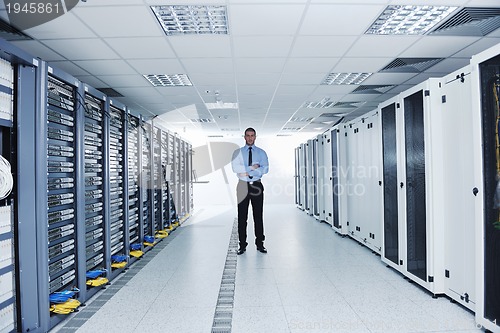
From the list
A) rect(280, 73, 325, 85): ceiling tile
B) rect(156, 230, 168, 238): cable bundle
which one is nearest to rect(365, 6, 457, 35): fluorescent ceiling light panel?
rect(280, 73, 325, 85): ceiling tile

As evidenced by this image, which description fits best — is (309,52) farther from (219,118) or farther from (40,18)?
(219,118)

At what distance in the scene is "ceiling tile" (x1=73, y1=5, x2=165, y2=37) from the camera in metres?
2.71

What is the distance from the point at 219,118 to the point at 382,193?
5.13 m

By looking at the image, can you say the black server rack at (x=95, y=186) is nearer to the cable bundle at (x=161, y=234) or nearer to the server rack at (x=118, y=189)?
the server rack at (x=118, y=189)

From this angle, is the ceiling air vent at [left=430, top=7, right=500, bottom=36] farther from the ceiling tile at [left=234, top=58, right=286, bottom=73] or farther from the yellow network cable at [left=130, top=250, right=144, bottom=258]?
the yellow network cable at [left=130, top=250, right=144, bottom=258]

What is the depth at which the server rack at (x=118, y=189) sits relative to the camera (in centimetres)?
333

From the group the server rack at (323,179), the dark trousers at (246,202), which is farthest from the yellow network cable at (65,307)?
the server rack at (323,179)

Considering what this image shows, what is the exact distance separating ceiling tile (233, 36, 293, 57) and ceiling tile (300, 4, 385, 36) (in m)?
0.29

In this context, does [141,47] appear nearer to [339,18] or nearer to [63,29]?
[63,29]

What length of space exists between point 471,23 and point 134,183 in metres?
4.08

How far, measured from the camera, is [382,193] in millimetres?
3602

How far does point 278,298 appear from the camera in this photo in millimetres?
2715

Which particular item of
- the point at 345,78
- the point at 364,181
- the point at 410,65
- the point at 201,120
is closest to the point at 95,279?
the point at 364,181

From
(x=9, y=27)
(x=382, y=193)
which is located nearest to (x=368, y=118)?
(x=382, y=193)
